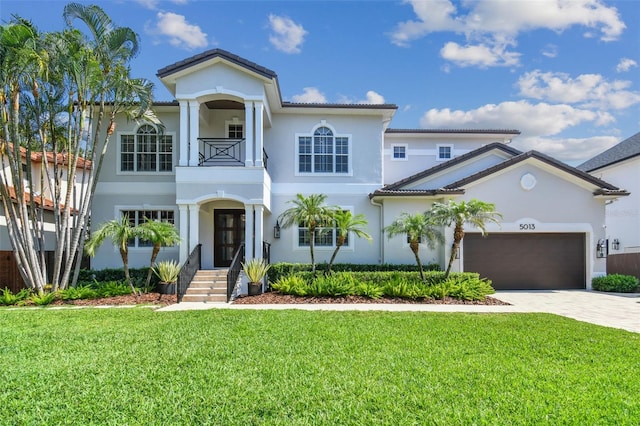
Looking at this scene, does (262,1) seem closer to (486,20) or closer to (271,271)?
(486,20)

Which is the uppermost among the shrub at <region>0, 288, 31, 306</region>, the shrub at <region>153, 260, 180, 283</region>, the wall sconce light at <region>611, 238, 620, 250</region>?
the wall sconce light at <region>611, 238, 620, 250</region>

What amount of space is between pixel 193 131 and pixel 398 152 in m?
11.7

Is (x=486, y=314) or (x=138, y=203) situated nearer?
(x=486, y=314)

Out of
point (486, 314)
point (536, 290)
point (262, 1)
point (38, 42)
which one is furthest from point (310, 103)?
point (536, 290)

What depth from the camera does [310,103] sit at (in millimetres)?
16188

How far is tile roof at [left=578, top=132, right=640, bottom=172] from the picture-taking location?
21039 millimetres

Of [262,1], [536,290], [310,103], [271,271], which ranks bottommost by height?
[536,290]

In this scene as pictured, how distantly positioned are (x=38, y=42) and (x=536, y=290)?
1963cm

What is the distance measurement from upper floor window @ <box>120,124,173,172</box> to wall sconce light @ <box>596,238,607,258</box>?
17775mm

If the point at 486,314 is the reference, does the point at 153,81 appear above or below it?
above

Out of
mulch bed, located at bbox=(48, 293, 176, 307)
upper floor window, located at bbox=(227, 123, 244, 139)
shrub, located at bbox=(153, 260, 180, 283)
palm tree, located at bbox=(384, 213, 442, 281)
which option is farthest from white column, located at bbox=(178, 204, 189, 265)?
palm tree, located at bbox=(384, 213, 442, 281)

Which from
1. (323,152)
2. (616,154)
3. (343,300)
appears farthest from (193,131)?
(616,154)

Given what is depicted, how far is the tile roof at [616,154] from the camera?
21.0 metres

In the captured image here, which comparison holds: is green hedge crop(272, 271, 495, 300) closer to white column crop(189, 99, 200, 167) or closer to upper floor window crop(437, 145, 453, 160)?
white column crop(189, 99, 200, 167)
